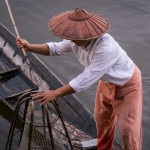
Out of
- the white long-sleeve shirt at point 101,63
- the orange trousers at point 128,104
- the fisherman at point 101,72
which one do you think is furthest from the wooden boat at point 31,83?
the white long-sleeve shirt at point 101,63

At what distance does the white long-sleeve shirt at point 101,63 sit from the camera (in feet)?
10.1

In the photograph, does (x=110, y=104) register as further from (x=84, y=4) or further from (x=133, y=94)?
(x=84, y=4)

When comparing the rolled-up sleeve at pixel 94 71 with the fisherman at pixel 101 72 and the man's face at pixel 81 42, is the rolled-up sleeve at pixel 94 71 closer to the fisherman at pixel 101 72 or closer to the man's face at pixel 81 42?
the fisherman at pixel 101 72

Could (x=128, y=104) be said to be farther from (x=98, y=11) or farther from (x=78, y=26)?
(x=98, y=11)

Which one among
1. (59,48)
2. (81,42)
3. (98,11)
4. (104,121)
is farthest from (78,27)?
(98,11)

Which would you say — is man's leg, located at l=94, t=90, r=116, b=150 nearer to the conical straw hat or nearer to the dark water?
the conical straw hat

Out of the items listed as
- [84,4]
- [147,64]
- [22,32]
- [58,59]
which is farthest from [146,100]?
[84,4]

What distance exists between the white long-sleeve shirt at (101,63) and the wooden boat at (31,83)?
124 cm

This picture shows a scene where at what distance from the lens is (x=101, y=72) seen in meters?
3.10

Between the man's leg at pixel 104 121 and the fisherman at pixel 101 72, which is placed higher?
the fisherman at pixel 101 72

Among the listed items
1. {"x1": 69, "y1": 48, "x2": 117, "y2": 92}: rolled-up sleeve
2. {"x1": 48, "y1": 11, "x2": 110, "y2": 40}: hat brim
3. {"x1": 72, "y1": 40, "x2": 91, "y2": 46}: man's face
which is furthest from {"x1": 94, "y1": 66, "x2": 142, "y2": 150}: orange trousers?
{"x1": 48, "y1": 11, "x2": 110, "y2": 40}: hat brim

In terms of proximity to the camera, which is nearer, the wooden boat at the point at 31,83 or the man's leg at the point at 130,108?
the man's leg at the point at 130,108

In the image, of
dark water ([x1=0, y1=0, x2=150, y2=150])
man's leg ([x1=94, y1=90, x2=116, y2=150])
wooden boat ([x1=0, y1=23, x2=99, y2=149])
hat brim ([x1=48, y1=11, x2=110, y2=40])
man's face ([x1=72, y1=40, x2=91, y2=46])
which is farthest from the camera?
dark water ([x1=0, y1=0, x2=150, y2=150])

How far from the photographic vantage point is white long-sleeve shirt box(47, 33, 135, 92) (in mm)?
3082
